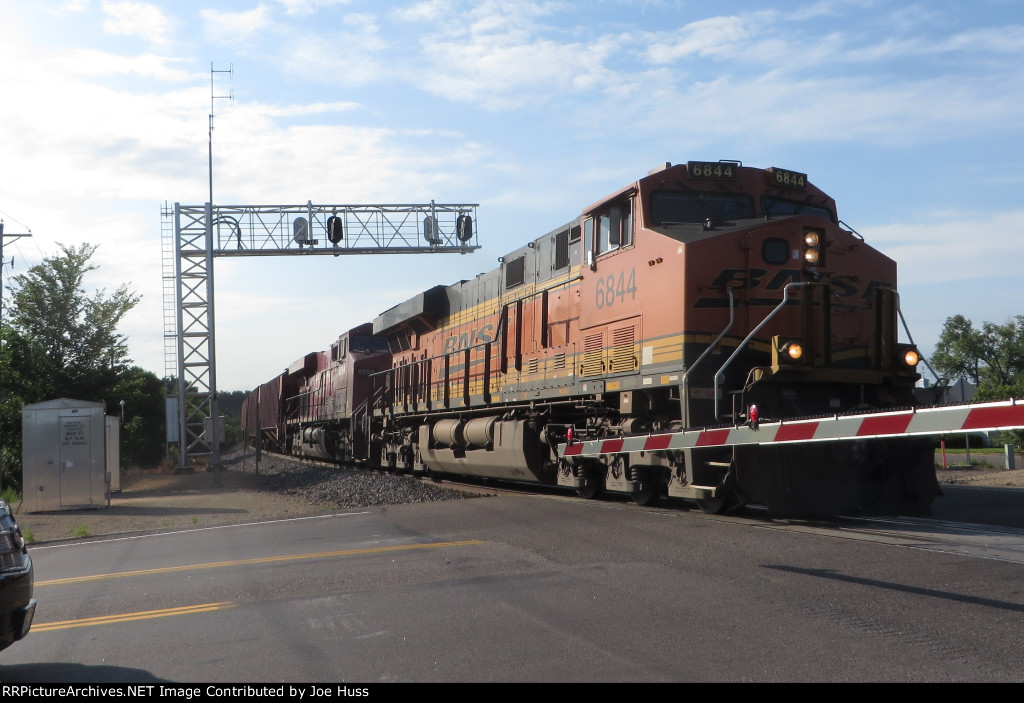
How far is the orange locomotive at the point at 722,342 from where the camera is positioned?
9.65m

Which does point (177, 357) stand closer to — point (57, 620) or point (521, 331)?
point (521, 331)

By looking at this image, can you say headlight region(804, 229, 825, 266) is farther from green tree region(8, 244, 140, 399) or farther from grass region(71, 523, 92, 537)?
green tree region(8, 244, 140, 399)

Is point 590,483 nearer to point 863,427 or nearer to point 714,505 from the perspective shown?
point 714,505

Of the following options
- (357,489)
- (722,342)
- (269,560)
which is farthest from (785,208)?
(357,489)

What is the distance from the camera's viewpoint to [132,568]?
9.34 meters

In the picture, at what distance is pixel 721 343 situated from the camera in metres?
10.2

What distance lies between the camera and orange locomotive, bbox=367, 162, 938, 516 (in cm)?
965

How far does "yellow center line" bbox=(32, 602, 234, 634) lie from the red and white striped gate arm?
15.6ft

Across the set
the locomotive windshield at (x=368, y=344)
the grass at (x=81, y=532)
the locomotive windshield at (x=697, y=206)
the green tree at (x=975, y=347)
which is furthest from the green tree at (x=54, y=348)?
the green tree at (x=975, y=347)

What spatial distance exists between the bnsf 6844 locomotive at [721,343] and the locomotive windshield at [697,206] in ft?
0.06

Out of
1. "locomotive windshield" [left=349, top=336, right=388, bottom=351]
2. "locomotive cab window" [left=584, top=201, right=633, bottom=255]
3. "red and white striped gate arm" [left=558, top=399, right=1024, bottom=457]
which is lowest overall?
"red and white striped gate arm" [left=558, top=399, right=1024, bottom=457]

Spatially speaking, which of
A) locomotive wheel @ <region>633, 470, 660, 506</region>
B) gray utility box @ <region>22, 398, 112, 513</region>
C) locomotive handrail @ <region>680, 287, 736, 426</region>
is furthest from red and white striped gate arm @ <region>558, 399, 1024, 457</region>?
gray utility box @ <region>22, 398, 112, 513</region>

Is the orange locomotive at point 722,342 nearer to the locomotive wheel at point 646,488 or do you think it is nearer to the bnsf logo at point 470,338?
the locomotive wheel at point 646,488
